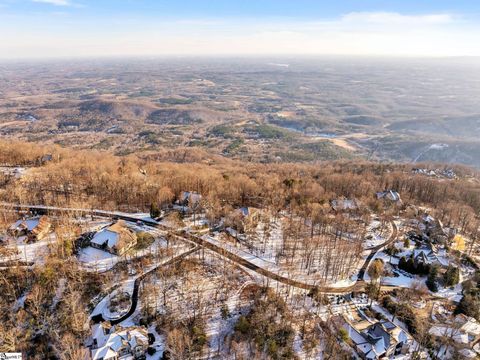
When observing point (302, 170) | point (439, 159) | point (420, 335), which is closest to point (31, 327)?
point (420, 335)

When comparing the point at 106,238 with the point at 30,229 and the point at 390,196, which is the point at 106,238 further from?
the point at 390,196

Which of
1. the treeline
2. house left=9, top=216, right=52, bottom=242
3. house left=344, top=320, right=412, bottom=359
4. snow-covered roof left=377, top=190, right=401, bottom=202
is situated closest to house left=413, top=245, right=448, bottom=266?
the treeline

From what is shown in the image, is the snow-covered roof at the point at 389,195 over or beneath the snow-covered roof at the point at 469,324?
over

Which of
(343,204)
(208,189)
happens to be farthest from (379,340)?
(208,189)

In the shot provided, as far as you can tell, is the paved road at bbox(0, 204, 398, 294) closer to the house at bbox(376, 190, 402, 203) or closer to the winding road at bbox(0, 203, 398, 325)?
the winding road at bbox(0, 203, 398, 325)

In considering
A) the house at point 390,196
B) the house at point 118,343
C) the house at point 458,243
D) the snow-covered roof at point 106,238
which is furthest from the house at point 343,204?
the house at point 118,343

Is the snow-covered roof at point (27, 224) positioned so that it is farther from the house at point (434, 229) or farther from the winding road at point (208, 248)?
the house at point (434, 229)
